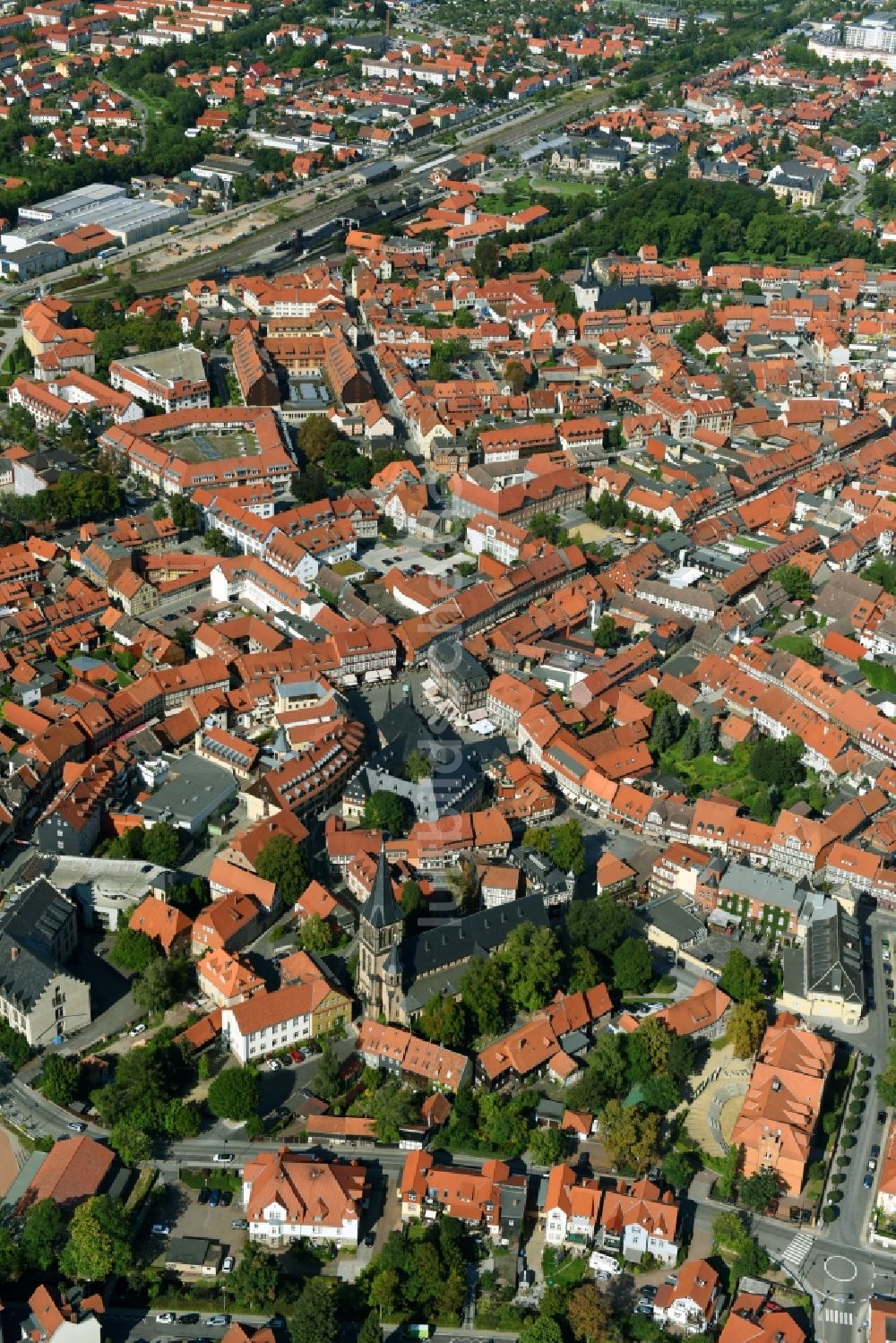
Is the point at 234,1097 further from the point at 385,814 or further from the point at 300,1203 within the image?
the point at 385,814

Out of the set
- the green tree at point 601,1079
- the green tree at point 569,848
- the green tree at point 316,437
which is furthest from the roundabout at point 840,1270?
the green tree at point 316,437

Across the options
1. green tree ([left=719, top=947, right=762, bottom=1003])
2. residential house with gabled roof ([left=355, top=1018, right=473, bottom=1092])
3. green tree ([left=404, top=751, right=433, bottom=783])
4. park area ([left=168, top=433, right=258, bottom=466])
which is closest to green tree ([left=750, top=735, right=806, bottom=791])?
green tree ([left=719, top=947, right=762, bottom=1003])

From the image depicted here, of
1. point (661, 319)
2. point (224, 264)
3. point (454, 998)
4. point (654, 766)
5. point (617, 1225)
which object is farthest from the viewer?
point (224, 264)

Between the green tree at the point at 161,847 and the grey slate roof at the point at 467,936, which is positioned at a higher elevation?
the grey slate roof at the point at 467,936

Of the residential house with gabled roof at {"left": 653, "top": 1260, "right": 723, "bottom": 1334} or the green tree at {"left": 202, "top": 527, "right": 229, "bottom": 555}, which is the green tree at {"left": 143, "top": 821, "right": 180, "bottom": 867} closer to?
the green tree at {"left": 202, "top": 527, "right": 229, "bottom": 555}

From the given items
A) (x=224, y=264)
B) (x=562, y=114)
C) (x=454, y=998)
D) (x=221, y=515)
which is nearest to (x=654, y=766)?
(x=454, y=998)

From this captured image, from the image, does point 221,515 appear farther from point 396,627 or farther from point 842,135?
point 842,135

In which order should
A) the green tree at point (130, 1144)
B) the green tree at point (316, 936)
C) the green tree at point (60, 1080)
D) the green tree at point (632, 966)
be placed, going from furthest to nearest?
the green tree at point (316, 936) → the green tree at point (632, 966) → the green tree at point (60, 1080) → the green tree at point (130, 1144)

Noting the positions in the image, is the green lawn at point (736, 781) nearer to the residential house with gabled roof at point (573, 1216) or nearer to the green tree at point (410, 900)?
the green tree at point (410, 900)
